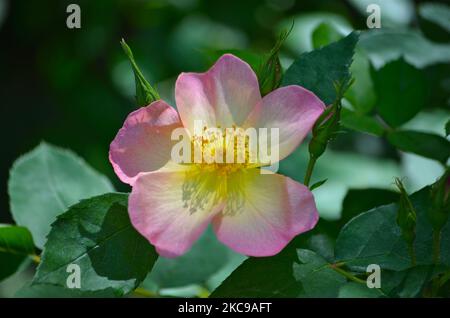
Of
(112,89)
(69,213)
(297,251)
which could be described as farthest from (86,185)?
(112,89)

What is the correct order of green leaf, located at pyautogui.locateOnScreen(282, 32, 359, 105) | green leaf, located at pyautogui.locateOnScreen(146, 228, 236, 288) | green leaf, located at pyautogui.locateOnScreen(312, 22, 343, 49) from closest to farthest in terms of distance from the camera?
green leaf, located at pyautogui.locateOnScreen(282, 32, 359, 105) → green leaf, located at pyautogui.locateOnScreen(146, 228, 236, 288) → green leaf, located at pyautogui.locateOnScreen(312, 22, 343, 49)

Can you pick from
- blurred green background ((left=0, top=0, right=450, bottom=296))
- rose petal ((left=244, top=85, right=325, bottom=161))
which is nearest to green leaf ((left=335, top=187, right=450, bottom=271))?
rose petal ((left=244, top=85, right=325, bottom=161))

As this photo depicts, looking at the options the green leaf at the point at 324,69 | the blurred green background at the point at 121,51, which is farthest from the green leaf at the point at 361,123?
the blurred green background at the point at 121,51

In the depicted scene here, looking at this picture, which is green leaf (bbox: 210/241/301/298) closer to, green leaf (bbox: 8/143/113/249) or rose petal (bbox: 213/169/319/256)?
rose petal (bbox: 213/169/319/256)

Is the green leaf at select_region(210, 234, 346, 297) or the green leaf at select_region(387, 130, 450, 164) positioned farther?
the green leaf at select_region(387, 130, 450, 164)
